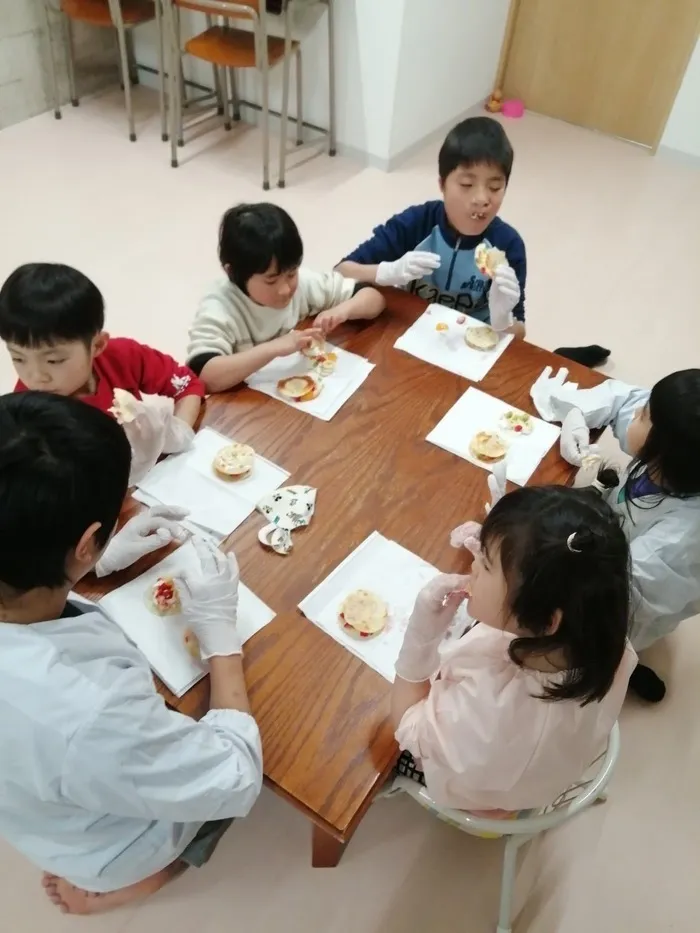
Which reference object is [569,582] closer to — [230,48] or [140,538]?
[140,538]

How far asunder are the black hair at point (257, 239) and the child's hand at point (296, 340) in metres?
0.16

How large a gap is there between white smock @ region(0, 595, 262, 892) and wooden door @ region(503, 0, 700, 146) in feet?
15.0

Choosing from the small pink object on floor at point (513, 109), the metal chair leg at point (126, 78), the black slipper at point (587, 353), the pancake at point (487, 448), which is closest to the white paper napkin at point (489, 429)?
the pancake at point (487, 448)

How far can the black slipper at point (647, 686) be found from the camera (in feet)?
6.22

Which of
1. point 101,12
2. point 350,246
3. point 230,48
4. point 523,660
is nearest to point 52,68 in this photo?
point 101,12

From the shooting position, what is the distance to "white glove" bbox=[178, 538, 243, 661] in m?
1.08

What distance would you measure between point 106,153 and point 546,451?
3.36 m

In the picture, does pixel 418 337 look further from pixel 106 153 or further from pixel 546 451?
pixel 106 153

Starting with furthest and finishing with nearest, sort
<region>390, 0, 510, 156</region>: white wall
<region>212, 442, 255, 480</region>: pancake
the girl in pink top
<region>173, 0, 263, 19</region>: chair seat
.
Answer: <region>390, 0, 510, 156</region>: white wall → <region>173, 0, 263, 19</region>: chair seat → <region>212, 442, 255, 480</region>: pancake → the girl in pink top

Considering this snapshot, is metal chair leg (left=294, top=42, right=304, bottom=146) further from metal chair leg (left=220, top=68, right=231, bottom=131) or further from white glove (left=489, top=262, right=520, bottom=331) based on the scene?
white glove (left=489, top=262, right=520, bottom=331)

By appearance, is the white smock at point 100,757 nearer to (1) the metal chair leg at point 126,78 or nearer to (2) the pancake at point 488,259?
(2) the pancake at point 488,259

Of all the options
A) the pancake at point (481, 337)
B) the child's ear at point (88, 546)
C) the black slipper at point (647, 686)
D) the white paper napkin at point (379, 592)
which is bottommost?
the black slipper at point (647, 686)

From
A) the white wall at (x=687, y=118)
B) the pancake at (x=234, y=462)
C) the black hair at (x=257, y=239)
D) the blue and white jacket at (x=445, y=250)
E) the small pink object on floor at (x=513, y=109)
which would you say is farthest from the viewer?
the small pink object on floor at (x=513, y=109)

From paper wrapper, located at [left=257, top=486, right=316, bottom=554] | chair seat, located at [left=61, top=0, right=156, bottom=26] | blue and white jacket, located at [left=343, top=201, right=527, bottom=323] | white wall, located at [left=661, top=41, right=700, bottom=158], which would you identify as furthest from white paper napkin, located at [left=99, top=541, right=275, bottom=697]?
white wall, located at [left=661, top=41, right=700, bottom=158]
